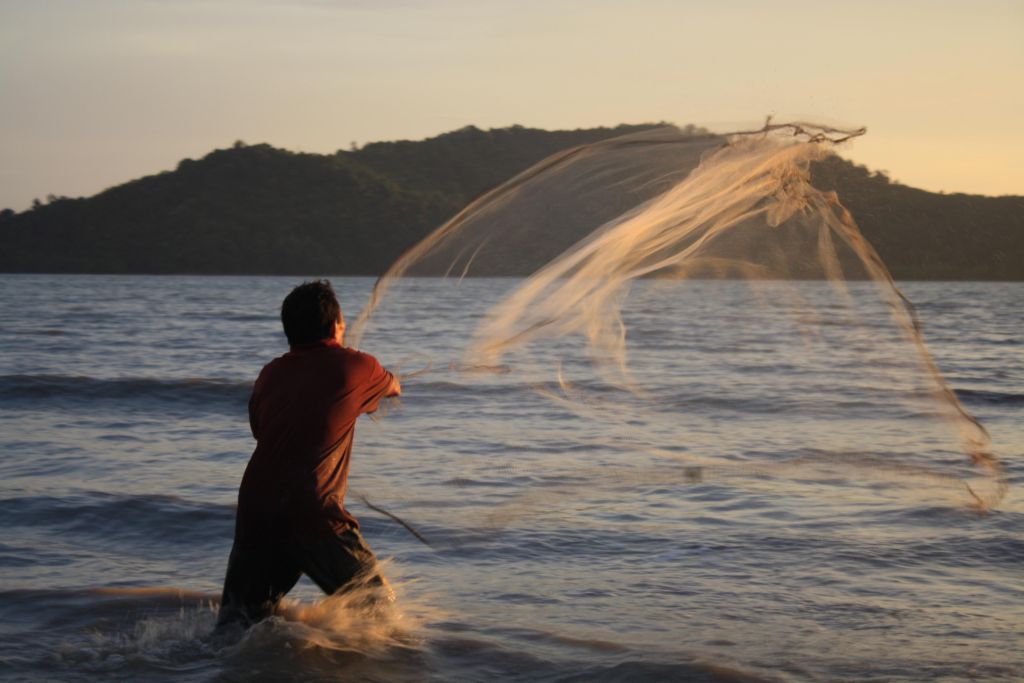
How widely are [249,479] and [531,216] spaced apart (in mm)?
1656

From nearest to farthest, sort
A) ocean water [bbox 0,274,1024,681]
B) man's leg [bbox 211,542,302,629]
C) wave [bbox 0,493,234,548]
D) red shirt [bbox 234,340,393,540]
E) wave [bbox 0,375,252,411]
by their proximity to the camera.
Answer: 1. red shirt [bbox 234,340,393,540]
2. man's leg [bbox 211,542,302,629]
3. ocean water [bbox 0,274,1024,681]
4. wave [bbox 0,493,234,548]
5. wave [bbox 0,375,252,411]

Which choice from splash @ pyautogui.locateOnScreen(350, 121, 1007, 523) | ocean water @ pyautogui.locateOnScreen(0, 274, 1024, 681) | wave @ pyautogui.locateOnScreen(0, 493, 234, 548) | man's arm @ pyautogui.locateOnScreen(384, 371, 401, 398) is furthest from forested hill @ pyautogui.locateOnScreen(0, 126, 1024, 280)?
man's arm @ pyautogui.locateOnScreen(384, 371, 401, 398)

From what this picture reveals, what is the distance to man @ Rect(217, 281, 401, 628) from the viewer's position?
4109mm

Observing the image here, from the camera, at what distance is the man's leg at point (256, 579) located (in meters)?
4.22

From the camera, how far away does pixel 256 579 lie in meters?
4.27

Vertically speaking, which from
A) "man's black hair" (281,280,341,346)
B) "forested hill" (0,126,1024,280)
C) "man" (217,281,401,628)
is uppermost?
"forested hill" (0,126,1024,280)

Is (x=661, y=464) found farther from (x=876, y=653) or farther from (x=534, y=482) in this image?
(x=876, y=653)

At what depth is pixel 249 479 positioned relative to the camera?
417cm

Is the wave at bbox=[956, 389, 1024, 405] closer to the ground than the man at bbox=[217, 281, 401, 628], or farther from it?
closer to the ground

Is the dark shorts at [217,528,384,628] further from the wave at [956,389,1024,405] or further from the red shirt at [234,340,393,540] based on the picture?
the wave at [956,389,1024,405]

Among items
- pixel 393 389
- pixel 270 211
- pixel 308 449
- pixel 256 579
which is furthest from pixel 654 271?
pixel 270 211

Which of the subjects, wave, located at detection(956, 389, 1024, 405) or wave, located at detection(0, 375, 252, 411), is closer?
wave, located at detection(0, 375, 252, 411)

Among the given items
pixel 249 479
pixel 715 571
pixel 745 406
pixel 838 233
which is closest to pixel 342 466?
pixel 249 479

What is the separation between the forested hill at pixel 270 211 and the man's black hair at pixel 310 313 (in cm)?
4513
